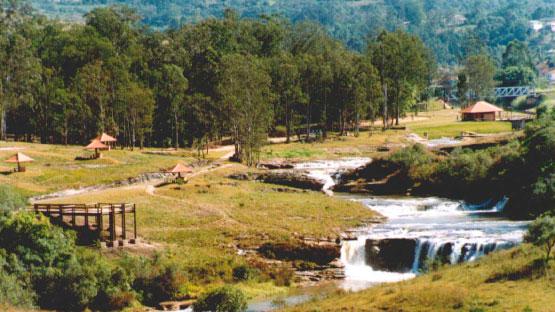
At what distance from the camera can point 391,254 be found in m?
59.2

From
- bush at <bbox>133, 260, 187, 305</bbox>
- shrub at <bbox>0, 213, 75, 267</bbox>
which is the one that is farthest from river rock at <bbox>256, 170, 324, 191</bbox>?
shrub at <bbox>0, 213, 75, 267</bbox>

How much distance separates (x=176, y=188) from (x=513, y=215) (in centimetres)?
2830

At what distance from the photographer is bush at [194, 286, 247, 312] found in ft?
153

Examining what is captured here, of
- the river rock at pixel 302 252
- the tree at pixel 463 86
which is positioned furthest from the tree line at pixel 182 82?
the river rock at pixel 302 252

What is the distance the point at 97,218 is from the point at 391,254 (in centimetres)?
2028

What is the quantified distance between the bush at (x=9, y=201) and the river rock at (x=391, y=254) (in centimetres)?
2399

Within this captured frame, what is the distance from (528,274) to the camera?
41.9 m

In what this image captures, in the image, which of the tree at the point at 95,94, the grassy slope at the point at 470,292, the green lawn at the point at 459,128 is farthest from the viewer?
the green lawn at the point at 459,128

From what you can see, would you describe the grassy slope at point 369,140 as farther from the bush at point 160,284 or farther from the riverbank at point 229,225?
the bush at point 160,284

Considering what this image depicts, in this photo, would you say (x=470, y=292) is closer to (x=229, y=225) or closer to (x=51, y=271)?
(x=51, y=271)

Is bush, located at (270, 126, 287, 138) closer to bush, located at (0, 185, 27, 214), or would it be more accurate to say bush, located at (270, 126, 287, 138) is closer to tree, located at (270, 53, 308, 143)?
tree, located at (270, 53, 308, 143)

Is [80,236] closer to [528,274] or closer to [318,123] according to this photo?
[528,274]

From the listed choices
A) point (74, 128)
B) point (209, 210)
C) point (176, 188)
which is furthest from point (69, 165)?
point (74, 128)

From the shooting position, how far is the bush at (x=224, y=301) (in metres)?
46.7
